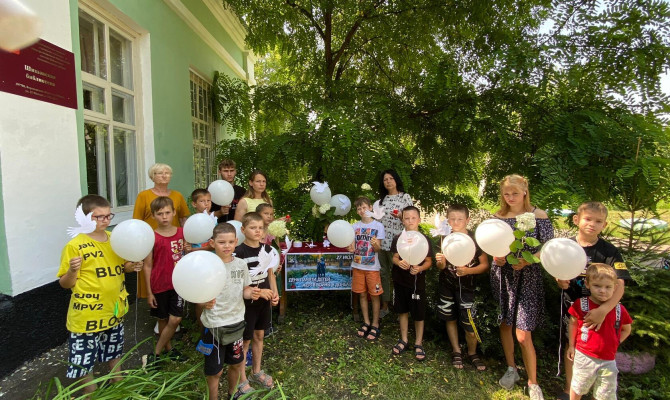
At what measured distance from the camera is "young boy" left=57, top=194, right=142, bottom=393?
210 centimetres

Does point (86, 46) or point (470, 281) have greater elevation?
point (86, 46)

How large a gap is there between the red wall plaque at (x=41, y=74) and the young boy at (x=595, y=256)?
430 cm

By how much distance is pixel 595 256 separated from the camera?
2.28m

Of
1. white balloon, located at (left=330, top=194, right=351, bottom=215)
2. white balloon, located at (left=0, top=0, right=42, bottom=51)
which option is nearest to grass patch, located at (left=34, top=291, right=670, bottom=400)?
white balloon, located at (left=330, top=194, right=351, bottom=215)

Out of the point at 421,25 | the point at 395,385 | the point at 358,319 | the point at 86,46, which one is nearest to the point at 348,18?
the point at 421,25

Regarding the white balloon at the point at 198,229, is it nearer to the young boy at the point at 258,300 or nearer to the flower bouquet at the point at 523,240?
the young boy at the point at 258,300

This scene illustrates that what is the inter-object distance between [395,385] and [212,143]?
6299 mm

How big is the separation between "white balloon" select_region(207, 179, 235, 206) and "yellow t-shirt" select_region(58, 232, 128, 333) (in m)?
1.40

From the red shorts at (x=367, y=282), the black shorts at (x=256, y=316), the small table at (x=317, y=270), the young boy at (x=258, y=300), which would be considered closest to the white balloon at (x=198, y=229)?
the young boy at (x=258, y=300)

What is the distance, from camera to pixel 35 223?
8.84 feet

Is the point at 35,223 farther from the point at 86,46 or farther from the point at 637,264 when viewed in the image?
the point at 637,264

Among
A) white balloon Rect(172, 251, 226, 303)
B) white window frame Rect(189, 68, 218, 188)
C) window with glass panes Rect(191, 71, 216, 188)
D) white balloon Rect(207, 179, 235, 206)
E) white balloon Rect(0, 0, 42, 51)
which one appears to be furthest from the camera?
window with glass panes Rect(191, 71, 216, 188)

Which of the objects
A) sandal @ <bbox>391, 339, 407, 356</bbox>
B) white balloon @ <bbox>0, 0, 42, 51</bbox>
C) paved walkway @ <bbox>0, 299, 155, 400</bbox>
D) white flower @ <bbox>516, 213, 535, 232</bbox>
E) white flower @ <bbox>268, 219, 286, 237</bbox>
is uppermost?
white balloon @ <bbox>0, 0, 42, 51</bbox>

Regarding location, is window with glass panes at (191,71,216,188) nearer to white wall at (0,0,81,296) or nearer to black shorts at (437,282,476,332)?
white wall at (0,0,81,296)
